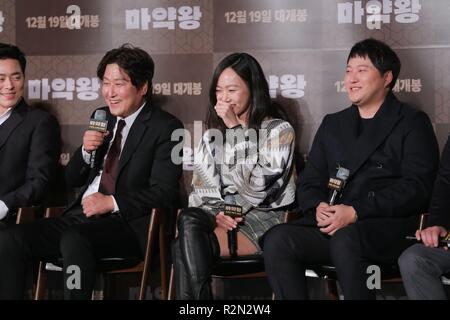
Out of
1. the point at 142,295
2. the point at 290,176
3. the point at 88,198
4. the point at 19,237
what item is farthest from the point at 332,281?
the point at 19,237

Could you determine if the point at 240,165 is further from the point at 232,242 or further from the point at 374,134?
the point at 374,134

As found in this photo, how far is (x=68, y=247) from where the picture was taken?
13.0 ft

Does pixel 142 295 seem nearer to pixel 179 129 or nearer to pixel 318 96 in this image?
pixel 179 129

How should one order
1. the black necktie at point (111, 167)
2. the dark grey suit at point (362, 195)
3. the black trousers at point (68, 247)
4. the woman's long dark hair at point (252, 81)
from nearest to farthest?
the dark grey suit at point (362, 195)
the black trousers at point (68, 247)
the woman's long dark hair at point (252, 81)
the black necktie at point (111, 167)

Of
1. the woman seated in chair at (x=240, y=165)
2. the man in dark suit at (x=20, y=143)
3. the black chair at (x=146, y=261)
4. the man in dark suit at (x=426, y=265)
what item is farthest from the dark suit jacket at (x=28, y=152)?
the man in dark suit at (x=426, y=265)

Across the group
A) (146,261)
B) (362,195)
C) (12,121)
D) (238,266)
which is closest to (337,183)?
(362,195)

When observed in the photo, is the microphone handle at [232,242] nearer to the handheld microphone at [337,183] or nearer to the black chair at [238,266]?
the black chair at [238,266]

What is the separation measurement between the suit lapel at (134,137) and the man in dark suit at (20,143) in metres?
0.49

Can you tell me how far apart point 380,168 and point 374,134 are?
0.18 meters

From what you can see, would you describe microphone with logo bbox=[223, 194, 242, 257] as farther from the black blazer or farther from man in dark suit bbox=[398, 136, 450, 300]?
man in dark suit bbox=[398, 136, 450, 300]

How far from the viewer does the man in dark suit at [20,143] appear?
4480mm

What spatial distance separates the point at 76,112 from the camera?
503cm

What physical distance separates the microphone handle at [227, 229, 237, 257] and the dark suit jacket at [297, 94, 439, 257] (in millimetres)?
343

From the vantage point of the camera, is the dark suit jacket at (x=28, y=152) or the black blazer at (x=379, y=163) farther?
the dark suit jacket at (x=28, y=152)
